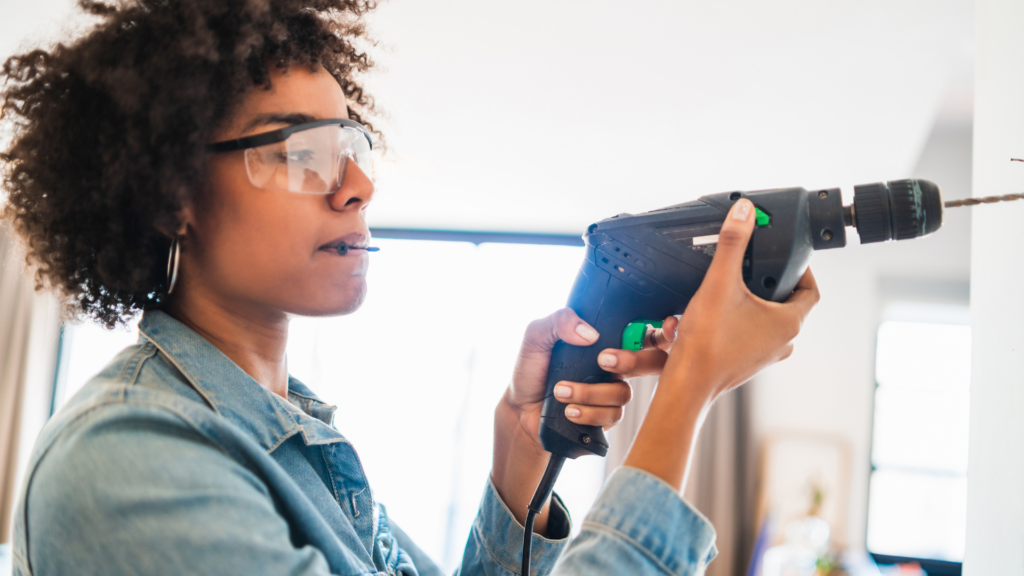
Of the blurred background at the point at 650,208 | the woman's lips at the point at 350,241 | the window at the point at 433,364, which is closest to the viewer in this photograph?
the woman's lips at the point at 350,241

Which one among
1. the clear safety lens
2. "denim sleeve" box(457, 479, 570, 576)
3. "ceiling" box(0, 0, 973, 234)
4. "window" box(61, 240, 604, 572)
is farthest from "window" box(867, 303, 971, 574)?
the clear safety lens

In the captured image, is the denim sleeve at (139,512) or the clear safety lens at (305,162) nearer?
the denim sleeve at (139,512)

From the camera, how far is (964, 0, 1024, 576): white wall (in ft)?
2.23

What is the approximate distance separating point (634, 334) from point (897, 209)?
1.24 feet

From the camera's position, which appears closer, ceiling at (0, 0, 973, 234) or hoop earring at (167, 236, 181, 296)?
hoop earring at (167, 236, 181, 296)

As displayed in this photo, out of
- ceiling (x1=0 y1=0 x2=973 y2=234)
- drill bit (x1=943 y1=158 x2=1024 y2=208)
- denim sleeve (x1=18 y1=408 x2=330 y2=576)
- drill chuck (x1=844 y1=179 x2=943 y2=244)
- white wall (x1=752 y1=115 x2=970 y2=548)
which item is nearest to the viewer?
denim sleeve (x1=18 y1=408 x2=330 y2=576)

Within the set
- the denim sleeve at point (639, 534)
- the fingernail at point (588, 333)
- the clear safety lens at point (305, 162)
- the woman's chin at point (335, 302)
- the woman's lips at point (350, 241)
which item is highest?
the clear safety lens at point (305, 162)

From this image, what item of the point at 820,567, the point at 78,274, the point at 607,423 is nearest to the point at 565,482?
the point at 820,567

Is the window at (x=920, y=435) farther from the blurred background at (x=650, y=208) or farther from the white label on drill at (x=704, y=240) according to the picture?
the white label on drill at (x=704, y=240)

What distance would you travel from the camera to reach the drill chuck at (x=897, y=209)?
67cm

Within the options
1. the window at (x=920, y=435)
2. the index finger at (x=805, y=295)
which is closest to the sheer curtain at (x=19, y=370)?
the index finger at (x=805, y=295)

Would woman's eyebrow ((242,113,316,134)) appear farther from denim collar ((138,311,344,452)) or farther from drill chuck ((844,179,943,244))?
drill chuck ((844,179,943,244))

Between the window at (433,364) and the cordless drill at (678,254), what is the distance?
158 inches

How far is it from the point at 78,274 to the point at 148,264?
0.11 metres
